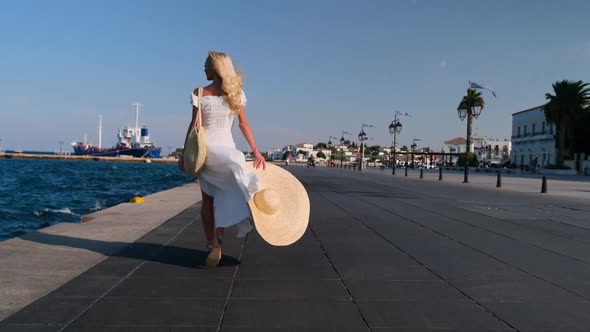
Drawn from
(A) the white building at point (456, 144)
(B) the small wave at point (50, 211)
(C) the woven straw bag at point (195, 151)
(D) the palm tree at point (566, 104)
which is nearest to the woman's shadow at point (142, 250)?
(C) the woven straw bag at point (195, 151)

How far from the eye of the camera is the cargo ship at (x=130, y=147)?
156m

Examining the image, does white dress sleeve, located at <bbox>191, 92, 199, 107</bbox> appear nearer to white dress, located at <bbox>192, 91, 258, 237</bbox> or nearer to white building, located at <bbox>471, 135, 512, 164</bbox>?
white dress, located at <bbox>192, 91, 258, 237</bbox>

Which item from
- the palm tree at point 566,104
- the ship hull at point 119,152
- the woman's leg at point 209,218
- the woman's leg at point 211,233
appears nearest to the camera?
the woman's leg at point 211,233

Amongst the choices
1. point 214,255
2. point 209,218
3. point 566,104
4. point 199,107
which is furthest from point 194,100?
point 566,104

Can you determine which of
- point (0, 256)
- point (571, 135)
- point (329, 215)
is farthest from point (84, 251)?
point (571, 135)

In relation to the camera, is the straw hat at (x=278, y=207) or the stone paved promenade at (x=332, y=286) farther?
the straw hat at (x=278, y=207)

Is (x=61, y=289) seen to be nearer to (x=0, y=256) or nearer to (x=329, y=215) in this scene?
(x=0, y=256)

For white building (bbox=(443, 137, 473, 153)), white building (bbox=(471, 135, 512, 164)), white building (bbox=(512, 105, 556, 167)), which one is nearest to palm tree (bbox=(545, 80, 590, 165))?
white building (bbox=(512, 105, 556, 167))

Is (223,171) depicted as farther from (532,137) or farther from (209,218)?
(532,137)

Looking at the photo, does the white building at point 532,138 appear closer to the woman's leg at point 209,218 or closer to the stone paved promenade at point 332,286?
the stone paved promenade at point 332,286

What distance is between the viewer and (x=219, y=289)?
4.11m

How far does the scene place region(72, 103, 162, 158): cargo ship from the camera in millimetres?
156125

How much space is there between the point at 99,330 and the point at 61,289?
1072 mm

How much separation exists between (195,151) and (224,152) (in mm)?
259
